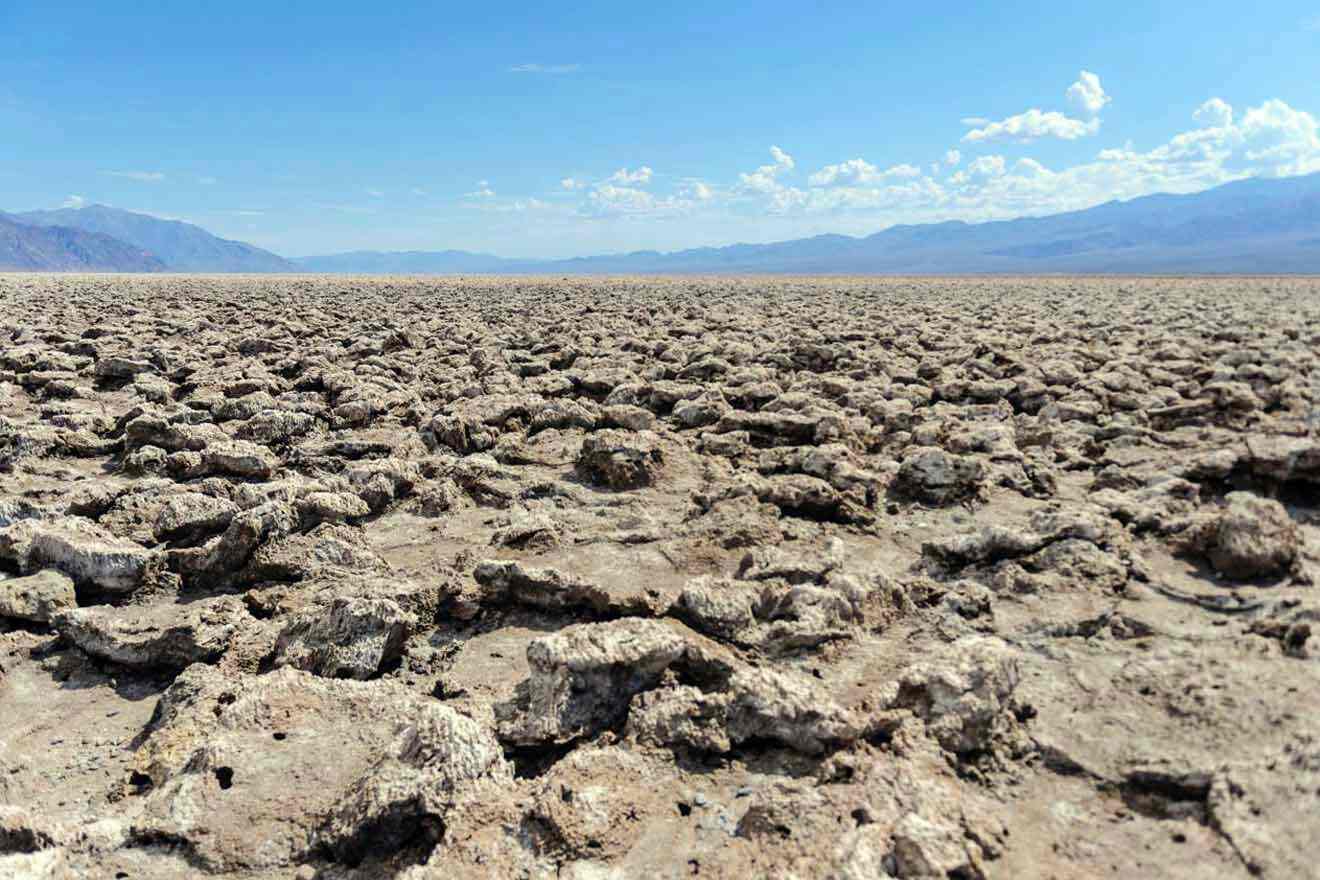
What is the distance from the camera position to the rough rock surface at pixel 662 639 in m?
1.85

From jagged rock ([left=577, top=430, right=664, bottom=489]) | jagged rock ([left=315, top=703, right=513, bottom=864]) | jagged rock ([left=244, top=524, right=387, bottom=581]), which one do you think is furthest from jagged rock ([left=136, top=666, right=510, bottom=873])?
jagged rock ([left=577, top=430, right=664, bottom=489])

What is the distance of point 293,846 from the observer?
1892 millimetres

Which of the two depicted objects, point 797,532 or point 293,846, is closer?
point 293,846

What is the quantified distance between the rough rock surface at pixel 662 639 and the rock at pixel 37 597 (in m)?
0.01

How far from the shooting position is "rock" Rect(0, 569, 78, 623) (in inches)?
117

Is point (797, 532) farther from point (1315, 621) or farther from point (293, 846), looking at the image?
point (293, 846)

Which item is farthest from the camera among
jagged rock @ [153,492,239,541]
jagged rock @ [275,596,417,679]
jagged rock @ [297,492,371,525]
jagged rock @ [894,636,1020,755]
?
jagged rock @ [297,492,371,525]

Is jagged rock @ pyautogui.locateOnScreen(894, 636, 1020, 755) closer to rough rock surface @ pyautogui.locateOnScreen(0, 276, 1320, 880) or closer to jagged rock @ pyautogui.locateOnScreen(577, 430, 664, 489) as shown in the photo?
rough rock surface @ pyautogui.locateOnScreen(0, 276, 1320, 880)

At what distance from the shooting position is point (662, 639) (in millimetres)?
2393

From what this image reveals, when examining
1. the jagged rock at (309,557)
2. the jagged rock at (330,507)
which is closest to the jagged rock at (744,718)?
the jagged rock at (309,557)

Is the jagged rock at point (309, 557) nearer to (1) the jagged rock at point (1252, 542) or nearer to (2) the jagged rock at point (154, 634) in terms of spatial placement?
(2) the jagged rock at point (154, 634)

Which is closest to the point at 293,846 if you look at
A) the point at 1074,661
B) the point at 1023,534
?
the point at 1074,661

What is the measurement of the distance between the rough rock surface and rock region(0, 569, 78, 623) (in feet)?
0.05

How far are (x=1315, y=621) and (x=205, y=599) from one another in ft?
12.3
